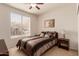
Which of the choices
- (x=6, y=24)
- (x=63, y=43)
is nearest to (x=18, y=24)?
(x=6, y=24)

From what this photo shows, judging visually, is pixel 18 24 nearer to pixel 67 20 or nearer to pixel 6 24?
pixel 6 24

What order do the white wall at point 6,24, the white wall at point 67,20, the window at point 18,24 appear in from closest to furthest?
the white wall at point 6,24 < the window at point 18,24 < the white wall at point 67,20

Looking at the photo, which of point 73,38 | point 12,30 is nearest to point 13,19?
point 12,30

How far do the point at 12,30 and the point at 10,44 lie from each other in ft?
1.41

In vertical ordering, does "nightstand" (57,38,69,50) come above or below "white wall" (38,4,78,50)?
below

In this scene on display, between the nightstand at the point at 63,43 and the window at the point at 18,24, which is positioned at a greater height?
the window at the point at 18,24

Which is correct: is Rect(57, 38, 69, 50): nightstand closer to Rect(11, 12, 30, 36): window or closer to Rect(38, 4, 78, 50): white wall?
Rect(38, 4, 78, 50): white wall

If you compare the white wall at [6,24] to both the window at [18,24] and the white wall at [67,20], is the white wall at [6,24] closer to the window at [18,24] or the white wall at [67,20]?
the window at [18,24]

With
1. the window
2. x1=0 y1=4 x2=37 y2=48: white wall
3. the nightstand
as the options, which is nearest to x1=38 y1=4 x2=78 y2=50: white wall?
the nightstand

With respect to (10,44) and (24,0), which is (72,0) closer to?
(24,0)

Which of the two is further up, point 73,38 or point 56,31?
point 56,31

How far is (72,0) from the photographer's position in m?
1.15

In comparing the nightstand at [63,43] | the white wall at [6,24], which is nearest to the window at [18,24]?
the white wall at [6,24]

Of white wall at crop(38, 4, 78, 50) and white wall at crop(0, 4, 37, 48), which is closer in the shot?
white wall at crop(0, 4, 37, 48)
